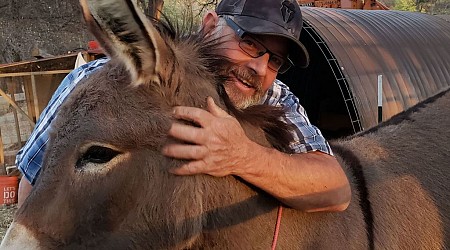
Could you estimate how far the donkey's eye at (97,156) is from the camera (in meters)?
1.74

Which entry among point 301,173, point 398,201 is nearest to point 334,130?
point 398,201

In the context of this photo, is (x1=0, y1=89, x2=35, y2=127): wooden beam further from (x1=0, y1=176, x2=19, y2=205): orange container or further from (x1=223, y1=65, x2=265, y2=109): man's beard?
(x1=223, y1=65, x2=265, y2=109): man's beard

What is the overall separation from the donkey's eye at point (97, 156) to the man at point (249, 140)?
0.58 feet

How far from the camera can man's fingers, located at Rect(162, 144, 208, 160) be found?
5.71ft

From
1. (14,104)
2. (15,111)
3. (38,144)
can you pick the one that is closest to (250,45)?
(38,144)

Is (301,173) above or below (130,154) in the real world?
below

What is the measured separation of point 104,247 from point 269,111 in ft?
2.68

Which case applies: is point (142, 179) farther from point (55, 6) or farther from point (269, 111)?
point (55, 6)

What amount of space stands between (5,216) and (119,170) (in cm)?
598

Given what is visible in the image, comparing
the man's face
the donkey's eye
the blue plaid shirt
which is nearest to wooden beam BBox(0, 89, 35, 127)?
the blue plaid shirt

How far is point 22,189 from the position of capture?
2557mm

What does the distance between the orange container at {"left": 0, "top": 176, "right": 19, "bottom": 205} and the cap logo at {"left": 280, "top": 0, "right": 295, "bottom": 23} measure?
4.96 metres

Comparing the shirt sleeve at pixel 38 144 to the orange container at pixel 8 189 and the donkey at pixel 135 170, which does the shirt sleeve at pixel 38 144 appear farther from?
the orange container at pixel 8 189

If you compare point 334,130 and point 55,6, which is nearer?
point 334,130
